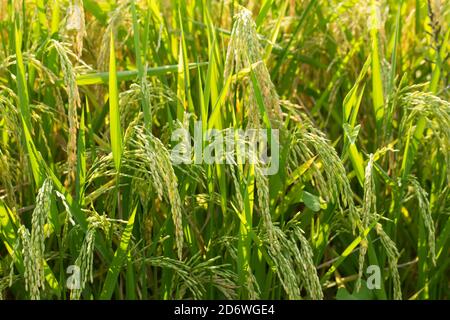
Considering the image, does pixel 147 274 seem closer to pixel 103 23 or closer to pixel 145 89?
pixel 145 89

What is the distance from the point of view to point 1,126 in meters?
1.77

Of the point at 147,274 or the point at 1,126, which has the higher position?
the point at 1,126

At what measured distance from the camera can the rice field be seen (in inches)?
61.1

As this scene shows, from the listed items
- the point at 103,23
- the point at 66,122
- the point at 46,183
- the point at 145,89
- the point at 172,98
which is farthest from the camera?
the point at 103,23

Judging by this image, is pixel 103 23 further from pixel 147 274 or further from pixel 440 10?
pixel 440 10

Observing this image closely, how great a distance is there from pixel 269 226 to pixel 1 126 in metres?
0.65

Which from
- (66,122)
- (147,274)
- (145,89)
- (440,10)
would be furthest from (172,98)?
(440,10)

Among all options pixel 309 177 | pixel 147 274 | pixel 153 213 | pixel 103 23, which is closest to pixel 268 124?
pixel 309 177

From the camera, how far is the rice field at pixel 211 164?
1553 mm

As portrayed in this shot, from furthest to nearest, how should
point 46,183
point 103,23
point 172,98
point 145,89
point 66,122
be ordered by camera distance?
1. point 103,23
2. point 66,122
3. point 172,98
4. point 145,89
5. point 46,183

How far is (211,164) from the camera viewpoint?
165 cm

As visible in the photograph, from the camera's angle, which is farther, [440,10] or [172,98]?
[440,10]

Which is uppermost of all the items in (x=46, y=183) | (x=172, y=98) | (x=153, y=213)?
(x=172, y=98)

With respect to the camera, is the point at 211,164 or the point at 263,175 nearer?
the point at 263,175
